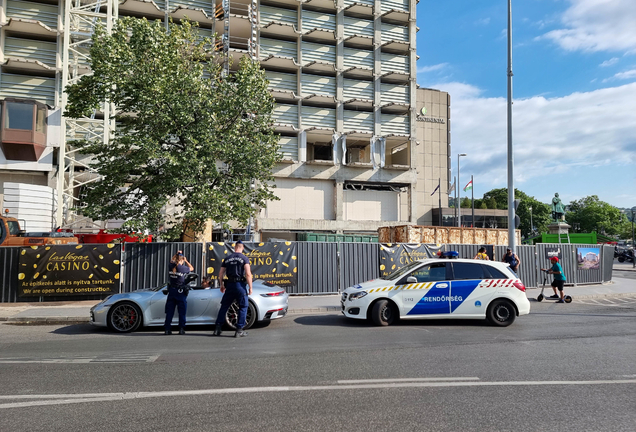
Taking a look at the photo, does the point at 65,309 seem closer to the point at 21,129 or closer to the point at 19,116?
the point at 21,129

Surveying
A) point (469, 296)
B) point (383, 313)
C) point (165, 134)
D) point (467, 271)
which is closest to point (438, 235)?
point (467, 271)

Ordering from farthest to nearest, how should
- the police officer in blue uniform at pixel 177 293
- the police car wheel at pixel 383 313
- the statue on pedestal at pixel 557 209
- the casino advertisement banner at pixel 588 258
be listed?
1. the statue on pedestal at pixel 557 209
2. the casino advertisement banner at pixel 588 258
3. the police car wheel at pixel 383 313
4. the police officer in blue uniform at pixel 177 293

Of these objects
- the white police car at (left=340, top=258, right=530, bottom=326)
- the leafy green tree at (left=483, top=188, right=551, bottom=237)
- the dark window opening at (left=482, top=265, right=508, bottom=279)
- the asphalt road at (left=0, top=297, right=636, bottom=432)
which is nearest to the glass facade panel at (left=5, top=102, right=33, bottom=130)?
the asphalt road at (left=0, top=297, right=636, bottom=432)

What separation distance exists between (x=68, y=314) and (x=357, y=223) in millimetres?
32116

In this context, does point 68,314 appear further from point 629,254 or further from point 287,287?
point 629,254

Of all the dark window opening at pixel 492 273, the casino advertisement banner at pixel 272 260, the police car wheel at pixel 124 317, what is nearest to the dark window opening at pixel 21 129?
the casino advertisement banner at pixel 272 260

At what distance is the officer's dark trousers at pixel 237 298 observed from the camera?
8430 mm

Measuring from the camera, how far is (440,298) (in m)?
9.89

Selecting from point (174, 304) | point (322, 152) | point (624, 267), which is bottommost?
point (624, 267)

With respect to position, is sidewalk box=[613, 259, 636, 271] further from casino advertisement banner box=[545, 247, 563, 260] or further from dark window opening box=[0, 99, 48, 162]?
dark window opening box=[0, 99, 48, 162]

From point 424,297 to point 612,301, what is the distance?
9345mm

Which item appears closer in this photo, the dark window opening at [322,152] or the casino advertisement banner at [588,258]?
the casino advertisement banner at [588,258]

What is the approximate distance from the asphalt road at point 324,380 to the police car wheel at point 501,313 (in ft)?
1.73

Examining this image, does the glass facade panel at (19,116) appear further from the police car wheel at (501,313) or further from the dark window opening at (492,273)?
the police car wheel at (501,313)
